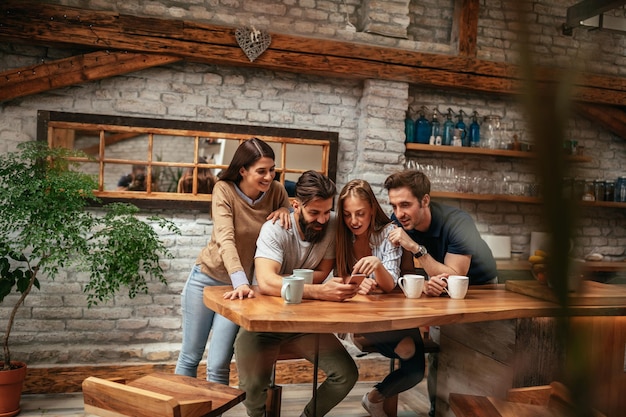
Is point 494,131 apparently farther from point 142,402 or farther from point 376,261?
point 376,261

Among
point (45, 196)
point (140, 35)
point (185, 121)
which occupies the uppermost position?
point (140, 35)

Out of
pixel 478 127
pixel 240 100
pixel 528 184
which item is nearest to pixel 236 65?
pixel 240 100

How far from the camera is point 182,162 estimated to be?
14.2 ft

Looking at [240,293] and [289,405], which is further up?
[240,293]

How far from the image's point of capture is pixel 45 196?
3.24 meters

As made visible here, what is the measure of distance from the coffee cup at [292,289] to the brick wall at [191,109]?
194 centimetres

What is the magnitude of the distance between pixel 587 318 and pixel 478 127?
187 inches

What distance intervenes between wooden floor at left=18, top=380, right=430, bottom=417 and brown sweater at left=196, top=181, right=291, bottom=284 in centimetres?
115

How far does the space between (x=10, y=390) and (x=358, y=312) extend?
2308 mm

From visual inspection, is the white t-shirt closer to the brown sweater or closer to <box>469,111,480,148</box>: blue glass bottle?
the brown sweater

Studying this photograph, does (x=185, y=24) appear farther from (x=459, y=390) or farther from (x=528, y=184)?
(x=528, y=184)

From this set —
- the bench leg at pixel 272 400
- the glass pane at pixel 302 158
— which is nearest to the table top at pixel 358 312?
the bench leg at pixel 272 400

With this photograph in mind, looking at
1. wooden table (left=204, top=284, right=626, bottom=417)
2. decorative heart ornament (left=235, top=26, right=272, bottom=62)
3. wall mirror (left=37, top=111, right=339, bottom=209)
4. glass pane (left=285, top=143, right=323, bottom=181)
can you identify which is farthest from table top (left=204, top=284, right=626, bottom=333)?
decorative heart ornament (left=235, top=26, right=272, bottom=62)

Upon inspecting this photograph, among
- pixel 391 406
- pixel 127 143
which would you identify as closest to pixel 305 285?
pixel 391 406
